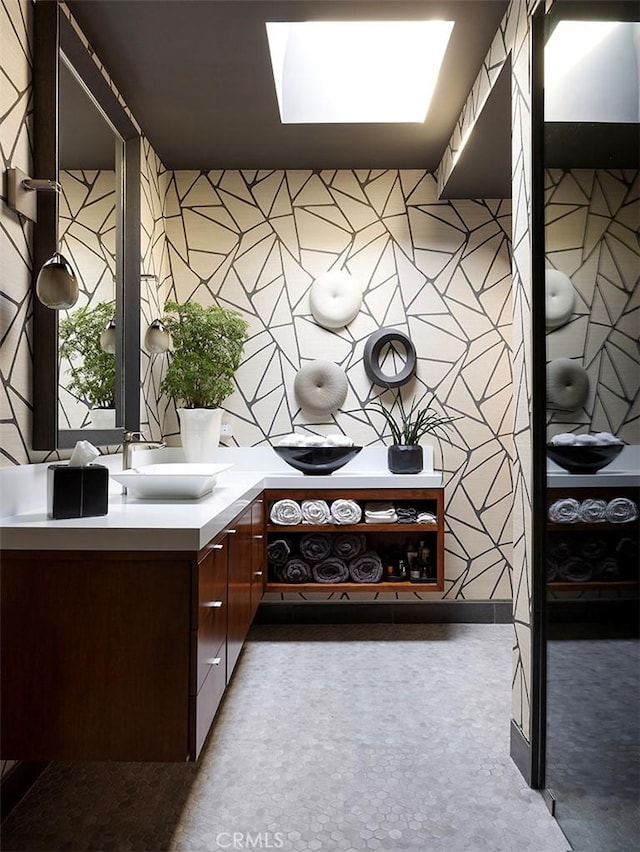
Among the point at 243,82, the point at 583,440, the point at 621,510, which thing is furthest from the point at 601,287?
the point at 243,82

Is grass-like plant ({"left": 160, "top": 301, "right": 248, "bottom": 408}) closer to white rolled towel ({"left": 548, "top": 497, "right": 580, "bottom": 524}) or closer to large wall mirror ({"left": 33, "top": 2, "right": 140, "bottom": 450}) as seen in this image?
large wall mirror ({"left": 33, "top": 2, "right": 140, "bottom": 450})

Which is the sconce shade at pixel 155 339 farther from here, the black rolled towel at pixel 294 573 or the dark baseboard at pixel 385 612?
the dark baseboard at pixel 385 612

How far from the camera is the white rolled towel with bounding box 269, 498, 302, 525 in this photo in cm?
313

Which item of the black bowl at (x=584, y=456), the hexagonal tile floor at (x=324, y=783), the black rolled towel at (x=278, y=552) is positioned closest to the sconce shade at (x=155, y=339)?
the black rolled towel at (x=278, y=552)

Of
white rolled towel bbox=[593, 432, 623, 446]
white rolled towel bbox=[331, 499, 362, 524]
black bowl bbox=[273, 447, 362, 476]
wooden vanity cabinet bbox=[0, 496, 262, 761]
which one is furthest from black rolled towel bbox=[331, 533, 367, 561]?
white rolled towel bbox=[593, 432, 623, 446]

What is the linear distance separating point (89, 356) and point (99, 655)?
1.24 m

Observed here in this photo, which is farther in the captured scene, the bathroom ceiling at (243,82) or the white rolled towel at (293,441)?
the white rolled towel at (293,441)

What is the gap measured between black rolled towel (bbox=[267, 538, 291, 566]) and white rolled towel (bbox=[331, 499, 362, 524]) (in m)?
0.31

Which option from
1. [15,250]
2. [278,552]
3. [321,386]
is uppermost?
[15,250]

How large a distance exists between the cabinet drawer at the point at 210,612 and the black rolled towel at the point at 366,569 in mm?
1307

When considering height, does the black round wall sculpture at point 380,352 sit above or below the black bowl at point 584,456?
above

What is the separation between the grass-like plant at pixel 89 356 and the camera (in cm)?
218

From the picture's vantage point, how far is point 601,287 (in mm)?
1456

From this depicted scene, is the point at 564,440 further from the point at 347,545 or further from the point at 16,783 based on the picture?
the point at 16,783
